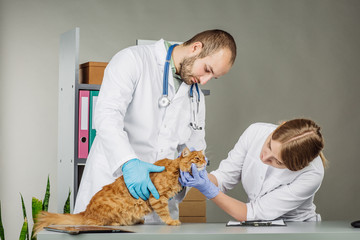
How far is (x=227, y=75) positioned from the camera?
3.97 m

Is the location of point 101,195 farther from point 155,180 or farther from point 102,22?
point 102,22

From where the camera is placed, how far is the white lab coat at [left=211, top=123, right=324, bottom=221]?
72.6 inches

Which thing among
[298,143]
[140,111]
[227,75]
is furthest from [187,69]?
[227,75]

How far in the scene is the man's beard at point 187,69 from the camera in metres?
1.78

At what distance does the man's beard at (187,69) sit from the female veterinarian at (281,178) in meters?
0.39

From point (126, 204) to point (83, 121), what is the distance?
1.37 metres

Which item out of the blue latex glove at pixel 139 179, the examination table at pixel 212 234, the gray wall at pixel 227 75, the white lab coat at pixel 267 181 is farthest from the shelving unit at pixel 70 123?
the examination table at pixel 212 234

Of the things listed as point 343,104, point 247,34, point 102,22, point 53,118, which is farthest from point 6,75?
point 343,104

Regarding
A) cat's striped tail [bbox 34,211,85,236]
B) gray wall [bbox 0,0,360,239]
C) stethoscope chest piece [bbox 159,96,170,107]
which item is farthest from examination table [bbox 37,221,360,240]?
gray wall [bbox 0,0,360,239]

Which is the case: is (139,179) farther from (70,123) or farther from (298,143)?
(70,123)

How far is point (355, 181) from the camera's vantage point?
4234 millimetres

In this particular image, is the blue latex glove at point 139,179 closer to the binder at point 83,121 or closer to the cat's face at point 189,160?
the cat's face at point 189,160

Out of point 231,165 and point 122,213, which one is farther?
point 231,165

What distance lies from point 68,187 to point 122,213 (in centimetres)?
135
